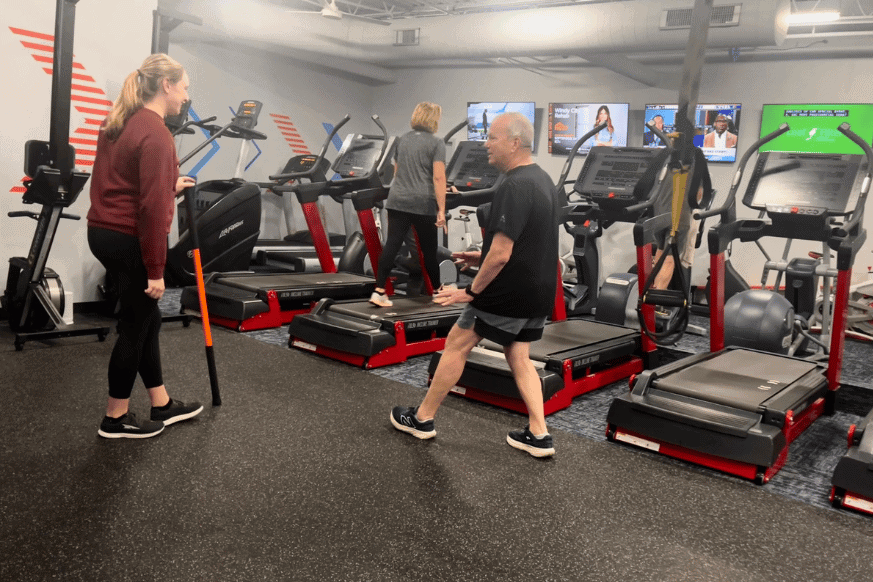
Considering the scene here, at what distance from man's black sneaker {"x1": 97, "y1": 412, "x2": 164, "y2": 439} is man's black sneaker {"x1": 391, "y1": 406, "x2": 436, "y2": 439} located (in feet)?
3.75

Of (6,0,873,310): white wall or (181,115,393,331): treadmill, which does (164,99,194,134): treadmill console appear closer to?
(6,0,873,310): white wall

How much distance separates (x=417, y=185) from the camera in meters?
5.43

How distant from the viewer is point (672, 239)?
4.12 meters

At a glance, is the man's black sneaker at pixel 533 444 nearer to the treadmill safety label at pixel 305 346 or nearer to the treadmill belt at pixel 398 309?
the treadmill belt at pixel 398 309

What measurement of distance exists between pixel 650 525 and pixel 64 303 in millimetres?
4458

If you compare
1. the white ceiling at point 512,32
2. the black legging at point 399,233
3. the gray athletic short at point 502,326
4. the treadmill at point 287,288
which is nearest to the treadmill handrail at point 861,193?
the gray athletic short at point 502,326

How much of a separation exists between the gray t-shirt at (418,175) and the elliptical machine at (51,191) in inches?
86.1

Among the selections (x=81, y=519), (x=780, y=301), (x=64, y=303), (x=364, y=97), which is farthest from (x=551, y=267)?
(x=364, y=97)

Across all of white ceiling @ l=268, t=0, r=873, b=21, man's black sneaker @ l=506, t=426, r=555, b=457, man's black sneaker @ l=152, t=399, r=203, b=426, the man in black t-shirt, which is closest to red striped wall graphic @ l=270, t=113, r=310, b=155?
white ceiling @ l=268, t=0, r=873, b=21

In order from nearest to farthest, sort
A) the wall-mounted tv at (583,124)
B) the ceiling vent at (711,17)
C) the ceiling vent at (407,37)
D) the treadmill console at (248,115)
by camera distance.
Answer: the ceiling vent at (711,17) < the treadmill console at (248,115) < the wall-mounted tv at (583,124) < the ceiling vent at (407,37)

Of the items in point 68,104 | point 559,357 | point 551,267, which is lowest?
point 559,357

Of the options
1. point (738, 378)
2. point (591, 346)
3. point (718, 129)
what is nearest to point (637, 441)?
point (738, 378)

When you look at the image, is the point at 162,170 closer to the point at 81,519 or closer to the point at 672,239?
the point at 81,519

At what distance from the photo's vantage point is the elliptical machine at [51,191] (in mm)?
4824
